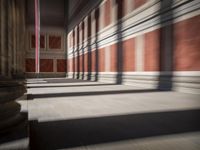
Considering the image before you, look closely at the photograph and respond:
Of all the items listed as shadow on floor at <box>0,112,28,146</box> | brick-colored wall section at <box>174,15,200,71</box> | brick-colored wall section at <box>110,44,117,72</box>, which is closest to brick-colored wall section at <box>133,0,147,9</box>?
brick-colored wall section at <box>174,15,200,71</box>

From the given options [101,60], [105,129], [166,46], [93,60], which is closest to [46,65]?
[93,60]

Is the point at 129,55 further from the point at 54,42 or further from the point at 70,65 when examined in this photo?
the point at 54,42

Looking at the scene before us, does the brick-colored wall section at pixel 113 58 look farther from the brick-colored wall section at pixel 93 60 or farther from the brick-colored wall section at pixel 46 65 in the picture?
the brick-colored wall section at pixel 46 65

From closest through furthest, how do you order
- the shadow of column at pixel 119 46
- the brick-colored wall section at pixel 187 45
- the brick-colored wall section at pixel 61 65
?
the brick-colored wall section at pixel 187 45
the shadow of column at pixel 119 46
the brick-colored wall section at pixel 61 65

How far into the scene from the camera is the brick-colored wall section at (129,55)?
24.7ft

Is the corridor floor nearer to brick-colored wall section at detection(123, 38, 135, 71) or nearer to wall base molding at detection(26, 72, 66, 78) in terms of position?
brick-colored wall section at detection(123, 38, 135, 71)

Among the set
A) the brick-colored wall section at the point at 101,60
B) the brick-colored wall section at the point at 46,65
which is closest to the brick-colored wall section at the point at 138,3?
the brick-colored wall section at the point at 101,60

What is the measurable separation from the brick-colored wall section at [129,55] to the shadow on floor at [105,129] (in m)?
5.26

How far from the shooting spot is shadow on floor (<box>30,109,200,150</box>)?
151 centimetres

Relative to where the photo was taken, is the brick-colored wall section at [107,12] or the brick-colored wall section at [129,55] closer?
the brick-colored wall section at [129,55]

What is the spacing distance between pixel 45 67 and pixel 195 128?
17.9 meters

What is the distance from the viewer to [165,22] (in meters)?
5.77

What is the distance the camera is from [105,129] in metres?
1.79

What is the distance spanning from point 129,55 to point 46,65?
1260cm
